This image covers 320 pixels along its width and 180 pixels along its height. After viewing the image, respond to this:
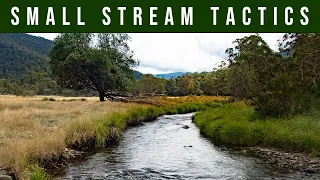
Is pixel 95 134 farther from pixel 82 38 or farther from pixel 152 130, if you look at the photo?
pixel 82 38

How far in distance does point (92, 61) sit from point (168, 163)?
31.2 metres

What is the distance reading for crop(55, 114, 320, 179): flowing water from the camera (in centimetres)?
1491

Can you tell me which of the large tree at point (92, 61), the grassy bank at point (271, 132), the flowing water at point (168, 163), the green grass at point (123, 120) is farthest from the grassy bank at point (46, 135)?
the large tree at point (92, 61)

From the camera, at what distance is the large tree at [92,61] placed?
1839 inches

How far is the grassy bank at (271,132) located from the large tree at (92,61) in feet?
74.0

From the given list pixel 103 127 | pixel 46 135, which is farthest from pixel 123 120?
pixel 46 135

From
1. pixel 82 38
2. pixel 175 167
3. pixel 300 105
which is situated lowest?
pixel 175 167

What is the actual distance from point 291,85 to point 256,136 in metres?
4.94

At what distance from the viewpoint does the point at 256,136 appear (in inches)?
882

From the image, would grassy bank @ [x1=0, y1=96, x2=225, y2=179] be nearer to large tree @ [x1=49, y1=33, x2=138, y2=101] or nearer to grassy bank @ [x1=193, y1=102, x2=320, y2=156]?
grassy bank @ [x1=193, y1=102, x2=320, y2=156]

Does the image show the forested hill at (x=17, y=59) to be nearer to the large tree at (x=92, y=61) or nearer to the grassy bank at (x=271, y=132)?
the large tree at (x=92, y=61)

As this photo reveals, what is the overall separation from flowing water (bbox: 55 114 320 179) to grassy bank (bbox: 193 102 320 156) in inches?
70.8

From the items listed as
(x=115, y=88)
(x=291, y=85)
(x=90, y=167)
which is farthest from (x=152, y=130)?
(x=115, y=88)

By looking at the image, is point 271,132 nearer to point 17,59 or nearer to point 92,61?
point 92,61
